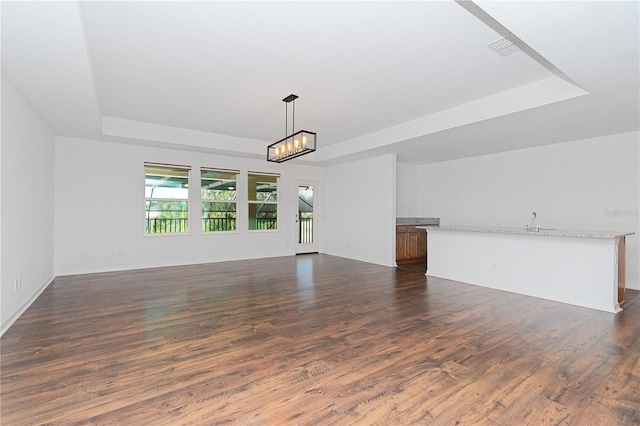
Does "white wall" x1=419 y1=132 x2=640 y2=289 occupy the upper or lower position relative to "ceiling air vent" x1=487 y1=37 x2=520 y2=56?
lower

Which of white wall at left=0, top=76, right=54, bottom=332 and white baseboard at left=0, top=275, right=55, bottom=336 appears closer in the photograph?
white baseboard at left=0, top=275, right=55, bottom=336

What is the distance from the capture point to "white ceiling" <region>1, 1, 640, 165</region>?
233 cm

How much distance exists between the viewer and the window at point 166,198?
6.41 metres

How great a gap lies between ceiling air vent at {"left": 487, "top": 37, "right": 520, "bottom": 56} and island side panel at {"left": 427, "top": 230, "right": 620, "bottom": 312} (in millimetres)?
2584

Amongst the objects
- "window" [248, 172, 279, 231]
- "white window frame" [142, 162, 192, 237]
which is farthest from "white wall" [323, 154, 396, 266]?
"white window frame" [142, 162, 192, 237]

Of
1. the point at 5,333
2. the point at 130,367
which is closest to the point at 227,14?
the point at 130,367

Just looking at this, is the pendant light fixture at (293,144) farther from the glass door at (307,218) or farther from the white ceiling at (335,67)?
the glass door at (307,218)

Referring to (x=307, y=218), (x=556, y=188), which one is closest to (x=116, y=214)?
(x=307, y=218)

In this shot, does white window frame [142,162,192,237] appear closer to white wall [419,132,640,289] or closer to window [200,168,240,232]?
window [200,168,240,232]

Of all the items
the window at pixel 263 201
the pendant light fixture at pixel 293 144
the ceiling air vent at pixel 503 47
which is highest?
the ceiling air vent at pixel 503 47

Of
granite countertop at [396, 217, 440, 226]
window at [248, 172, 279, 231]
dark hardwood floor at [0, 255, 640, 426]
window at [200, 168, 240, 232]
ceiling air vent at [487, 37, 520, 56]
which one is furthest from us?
window at [248, 172, 279, 231]

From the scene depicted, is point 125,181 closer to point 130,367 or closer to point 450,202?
point 130,367

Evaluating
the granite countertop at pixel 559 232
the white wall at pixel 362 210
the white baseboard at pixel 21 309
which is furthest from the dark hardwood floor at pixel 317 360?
the white wall at pixel 362 210

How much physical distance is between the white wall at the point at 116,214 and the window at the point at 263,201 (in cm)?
27
